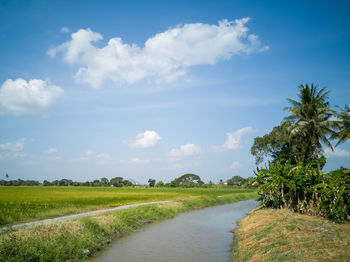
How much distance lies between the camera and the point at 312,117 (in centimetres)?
2783

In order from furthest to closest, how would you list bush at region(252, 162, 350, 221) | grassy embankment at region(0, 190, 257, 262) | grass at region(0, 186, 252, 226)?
grass at region(0, 186, 252, 226) < bush at region(252, 162, 350, 221) < grassy embankment at region(0, 190, 257, 262)

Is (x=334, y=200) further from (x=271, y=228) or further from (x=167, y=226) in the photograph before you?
(x=167, y=226)

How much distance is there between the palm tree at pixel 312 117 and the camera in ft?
90.0

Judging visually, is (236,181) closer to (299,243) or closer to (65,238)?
(299,243)

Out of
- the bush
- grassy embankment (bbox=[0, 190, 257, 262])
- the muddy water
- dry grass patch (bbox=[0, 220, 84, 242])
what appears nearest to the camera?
grassy embankment (bbox=[0, 190, 257, 262])

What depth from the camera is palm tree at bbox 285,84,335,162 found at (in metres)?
27.4

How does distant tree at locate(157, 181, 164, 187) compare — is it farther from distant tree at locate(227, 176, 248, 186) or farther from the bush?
the bush

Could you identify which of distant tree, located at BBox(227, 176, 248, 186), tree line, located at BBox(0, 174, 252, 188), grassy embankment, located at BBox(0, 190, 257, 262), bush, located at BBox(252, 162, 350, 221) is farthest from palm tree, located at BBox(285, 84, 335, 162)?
distant tree, located at BBox(227, 176, 248, 186)

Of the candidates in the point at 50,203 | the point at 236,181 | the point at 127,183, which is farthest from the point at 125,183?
the point at 50,203

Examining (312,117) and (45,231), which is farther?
(312,117)

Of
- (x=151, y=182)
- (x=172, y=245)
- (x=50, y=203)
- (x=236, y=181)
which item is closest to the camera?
(x=172, y=245)

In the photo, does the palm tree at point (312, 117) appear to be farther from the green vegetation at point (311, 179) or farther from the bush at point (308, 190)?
the bush at point (308, 190)

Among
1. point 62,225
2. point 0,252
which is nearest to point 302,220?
point 62,225

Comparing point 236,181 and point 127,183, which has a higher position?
point 236,181
